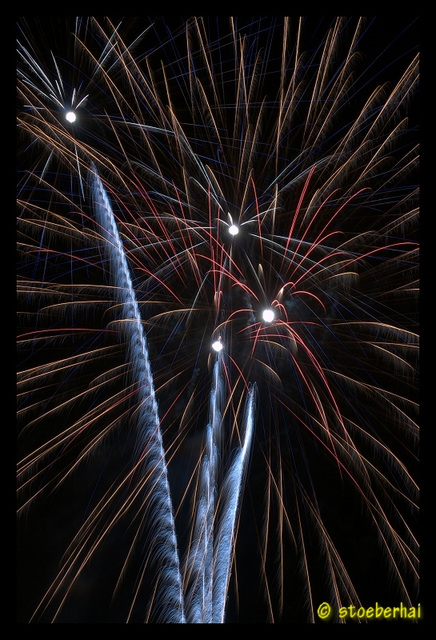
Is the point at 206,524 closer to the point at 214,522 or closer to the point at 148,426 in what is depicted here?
the point at 214,522

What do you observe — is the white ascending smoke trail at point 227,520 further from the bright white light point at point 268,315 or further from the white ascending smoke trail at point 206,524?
the bright white light point at point 268,315

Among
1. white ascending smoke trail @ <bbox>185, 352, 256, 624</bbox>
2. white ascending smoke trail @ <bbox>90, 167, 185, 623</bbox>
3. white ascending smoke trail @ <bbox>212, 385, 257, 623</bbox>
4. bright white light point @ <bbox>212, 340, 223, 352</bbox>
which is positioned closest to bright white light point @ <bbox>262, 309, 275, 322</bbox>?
bright white light point @ <bbox>212, 340, 223, 352</bbox>

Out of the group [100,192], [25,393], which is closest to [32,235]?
[100,192]

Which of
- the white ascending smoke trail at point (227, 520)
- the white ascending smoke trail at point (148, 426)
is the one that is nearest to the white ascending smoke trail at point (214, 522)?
the white ascending smoke trail at point (227, 520)

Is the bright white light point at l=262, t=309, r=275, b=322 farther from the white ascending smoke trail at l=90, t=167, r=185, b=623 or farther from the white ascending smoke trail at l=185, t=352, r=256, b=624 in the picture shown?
the white ascending smoke trail at l=90, t=167, r=185, b=623

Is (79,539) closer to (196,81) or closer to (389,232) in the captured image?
(389,232)
